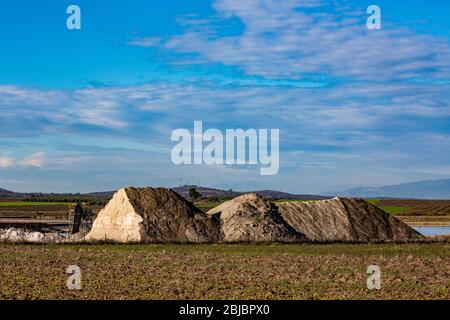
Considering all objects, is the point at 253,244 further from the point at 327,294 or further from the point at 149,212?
the point at 327,294

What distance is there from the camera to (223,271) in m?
24.0

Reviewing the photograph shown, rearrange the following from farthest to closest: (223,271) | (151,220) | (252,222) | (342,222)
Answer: (342,222) < (252,222) < (151,220) < (223,271)

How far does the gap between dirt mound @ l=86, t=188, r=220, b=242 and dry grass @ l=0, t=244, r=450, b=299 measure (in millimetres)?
4112

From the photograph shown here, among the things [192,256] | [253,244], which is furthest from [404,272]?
[253,244]

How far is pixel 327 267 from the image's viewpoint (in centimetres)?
2547

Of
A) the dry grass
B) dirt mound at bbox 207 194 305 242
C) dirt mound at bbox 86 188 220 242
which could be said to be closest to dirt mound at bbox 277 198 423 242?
dirt mound at bbox 207 194 305 242

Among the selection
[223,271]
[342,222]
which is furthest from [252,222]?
[223,271]

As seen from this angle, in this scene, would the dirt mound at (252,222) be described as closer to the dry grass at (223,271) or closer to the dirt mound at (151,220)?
the dirt mound at (151,220)

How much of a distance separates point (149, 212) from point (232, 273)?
1949cm

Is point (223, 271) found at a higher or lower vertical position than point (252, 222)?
lower

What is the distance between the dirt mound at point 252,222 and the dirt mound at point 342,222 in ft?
3.84

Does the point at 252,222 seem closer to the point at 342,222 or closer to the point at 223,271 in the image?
the point at 342,222

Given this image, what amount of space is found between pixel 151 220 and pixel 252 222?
5.63 m

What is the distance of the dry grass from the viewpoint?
18625mm
